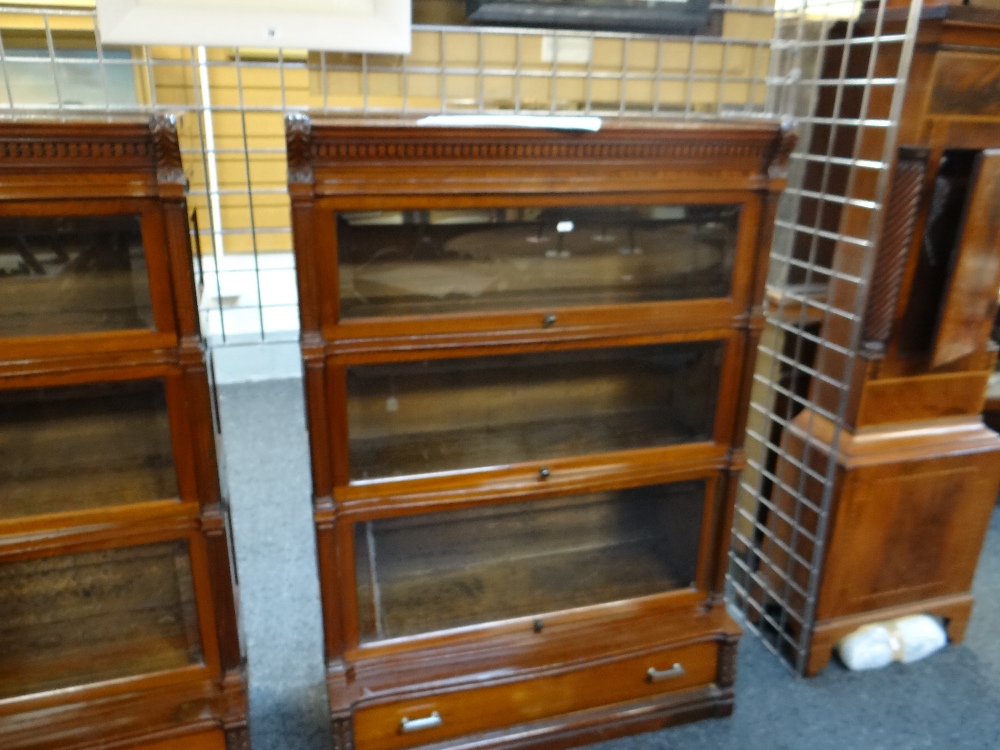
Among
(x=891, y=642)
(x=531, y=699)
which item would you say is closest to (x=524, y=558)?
(x=531, y=699)

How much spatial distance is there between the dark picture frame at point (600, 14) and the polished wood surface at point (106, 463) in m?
0.65

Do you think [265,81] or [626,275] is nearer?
[626,275]

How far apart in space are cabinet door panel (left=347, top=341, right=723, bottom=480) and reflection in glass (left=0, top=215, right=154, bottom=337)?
362mm

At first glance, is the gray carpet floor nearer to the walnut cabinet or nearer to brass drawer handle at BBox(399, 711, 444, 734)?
the walnut cabinet

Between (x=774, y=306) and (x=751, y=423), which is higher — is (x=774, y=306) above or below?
above

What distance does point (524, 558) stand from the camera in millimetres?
1617

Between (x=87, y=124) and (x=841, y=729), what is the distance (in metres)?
1.79

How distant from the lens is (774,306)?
1764 millimetres

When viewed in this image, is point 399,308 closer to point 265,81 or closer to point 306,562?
point 306,562

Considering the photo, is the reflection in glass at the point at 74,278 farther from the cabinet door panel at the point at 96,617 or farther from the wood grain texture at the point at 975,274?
the wood grain texture at the point at 975,274

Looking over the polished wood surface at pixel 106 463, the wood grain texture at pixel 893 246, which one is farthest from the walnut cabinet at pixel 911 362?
the polished wood surface at pixel 106 463

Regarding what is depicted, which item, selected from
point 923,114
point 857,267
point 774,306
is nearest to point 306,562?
point 774,306

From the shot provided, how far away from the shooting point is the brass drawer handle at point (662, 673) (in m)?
1.59

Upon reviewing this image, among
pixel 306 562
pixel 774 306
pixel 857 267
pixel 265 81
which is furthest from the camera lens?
pixel 265 81
